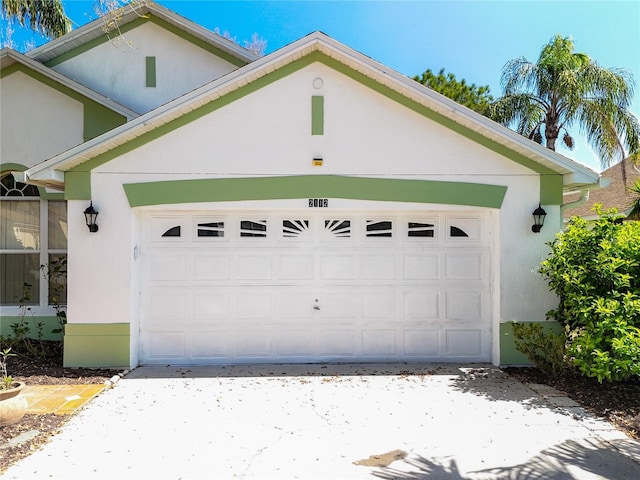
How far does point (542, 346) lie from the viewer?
693cm

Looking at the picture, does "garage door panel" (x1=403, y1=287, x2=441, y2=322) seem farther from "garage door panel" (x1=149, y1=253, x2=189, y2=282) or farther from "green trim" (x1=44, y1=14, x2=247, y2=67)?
"green trim" (x1=44, y1=14, x2=247, y2=67)

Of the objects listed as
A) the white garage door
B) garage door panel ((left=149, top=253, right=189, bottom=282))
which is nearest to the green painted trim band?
the white garage door

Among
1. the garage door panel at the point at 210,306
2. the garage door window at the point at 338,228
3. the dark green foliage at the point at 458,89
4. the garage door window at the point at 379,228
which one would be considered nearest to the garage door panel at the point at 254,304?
the garage door panel at the point at 210,306

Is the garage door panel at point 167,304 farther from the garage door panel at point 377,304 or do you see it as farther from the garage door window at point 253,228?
the garage door panel at point 377,304

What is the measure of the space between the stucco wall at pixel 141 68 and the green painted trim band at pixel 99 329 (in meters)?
5.38

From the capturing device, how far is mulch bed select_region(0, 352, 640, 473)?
4.72 meters

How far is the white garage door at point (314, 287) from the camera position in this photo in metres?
7.66

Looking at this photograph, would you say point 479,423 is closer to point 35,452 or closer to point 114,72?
point 35,452

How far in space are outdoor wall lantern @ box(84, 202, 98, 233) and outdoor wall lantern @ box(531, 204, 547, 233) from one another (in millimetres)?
7052

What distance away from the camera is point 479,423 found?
5273mm

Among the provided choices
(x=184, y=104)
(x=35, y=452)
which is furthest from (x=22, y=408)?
(x=184, y=104)

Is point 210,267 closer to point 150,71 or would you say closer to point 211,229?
point 211,229

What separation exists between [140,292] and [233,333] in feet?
5.57

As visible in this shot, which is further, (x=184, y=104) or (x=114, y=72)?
(x=114, y=72)
